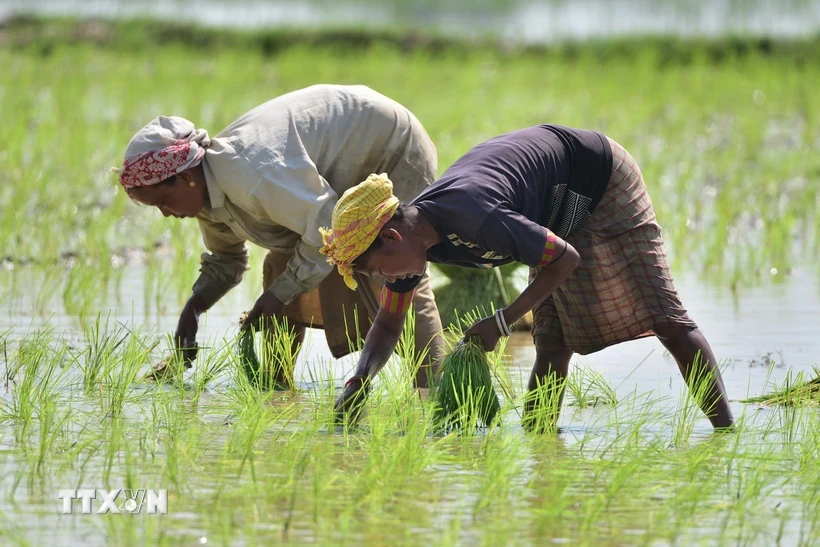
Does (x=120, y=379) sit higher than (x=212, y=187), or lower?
lower

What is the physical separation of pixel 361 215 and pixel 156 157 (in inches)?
36.3

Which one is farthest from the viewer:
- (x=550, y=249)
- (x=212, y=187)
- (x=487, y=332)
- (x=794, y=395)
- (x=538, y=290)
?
(x=794, y=395)

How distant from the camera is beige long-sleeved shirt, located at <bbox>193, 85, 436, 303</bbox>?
13.1 feet

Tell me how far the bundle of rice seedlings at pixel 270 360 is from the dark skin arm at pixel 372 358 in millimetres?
473

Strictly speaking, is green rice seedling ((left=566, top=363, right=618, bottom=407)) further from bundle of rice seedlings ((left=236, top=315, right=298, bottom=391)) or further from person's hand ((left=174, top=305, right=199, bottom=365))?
person's hand ((left=174, top=305, right=199, bottom=365))

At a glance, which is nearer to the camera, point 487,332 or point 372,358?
point 487,332

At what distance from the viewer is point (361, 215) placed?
336cm

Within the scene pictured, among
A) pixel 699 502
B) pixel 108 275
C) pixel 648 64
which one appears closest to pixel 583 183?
pixel 699 502

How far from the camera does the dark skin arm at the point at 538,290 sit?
3.39 metres

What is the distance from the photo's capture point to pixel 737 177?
9.52 metres

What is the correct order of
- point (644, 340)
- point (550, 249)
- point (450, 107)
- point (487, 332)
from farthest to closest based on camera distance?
point (450, 107) < point (644, 340) < point (487, 332) < point (550, 249)

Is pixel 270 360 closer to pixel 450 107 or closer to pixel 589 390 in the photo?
pixel 589 390

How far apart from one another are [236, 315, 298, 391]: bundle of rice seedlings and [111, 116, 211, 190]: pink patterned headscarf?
0.59 metres

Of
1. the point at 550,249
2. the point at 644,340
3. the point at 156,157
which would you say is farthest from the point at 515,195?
the point at 644,340
